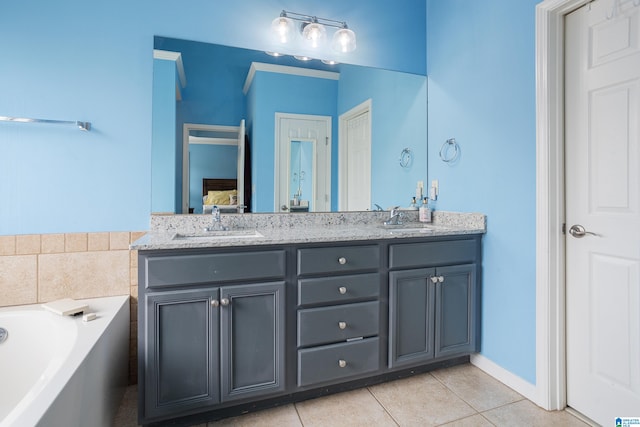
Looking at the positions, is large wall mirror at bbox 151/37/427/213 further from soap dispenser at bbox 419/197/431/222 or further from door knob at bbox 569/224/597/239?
door knob at bbox 569/224/597/239

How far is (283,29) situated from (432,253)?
1610 mm

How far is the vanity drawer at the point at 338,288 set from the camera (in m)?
1.67

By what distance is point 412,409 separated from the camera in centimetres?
169

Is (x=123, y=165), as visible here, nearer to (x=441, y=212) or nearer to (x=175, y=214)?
(x=175, y=214)

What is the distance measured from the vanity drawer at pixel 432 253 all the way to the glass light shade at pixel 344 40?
1362 mm

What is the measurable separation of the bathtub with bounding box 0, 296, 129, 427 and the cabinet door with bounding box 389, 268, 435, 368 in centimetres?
135

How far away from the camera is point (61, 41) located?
174 centimetres

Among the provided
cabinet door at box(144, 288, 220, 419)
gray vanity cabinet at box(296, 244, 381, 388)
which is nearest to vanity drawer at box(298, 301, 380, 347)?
gray vanity cabinet at box(296, 244, 381, 388)

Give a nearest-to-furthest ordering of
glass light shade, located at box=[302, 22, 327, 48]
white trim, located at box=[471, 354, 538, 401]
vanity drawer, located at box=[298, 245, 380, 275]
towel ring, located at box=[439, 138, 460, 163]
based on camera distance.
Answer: vanity drawer, located at box=[298, 245, 380, 275] → white trim, located at box=[471, 354, 538, 401] → glass light shade, located at box=[302, 22, 327, 48] → towel ring, located at box=[439, 138, 460, 163]

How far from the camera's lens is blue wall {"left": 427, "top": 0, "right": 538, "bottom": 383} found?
1.78 metres

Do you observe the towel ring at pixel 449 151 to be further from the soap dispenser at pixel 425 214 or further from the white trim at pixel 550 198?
the white trim at pixel 550 198

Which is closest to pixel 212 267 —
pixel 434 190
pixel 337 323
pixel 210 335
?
pixel 210 335

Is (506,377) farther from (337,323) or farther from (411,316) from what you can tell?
(337,323)

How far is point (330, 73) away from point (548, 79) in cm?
127
